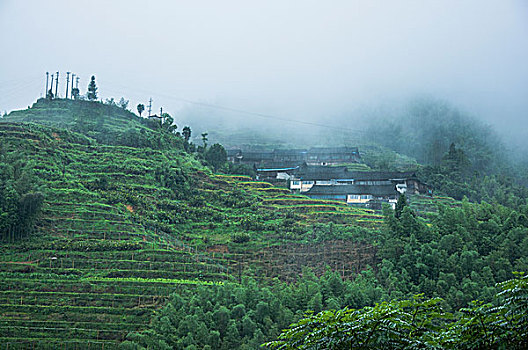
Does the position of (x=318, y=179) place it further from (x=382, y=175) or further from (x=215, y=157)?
(x=215, y=157)

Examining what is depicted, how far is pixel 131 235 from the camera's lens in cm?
2638

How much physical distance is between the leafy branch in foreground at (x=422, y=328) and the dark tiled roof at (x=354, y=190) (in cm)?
3017

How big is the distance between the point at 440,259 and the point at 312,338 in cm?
1724

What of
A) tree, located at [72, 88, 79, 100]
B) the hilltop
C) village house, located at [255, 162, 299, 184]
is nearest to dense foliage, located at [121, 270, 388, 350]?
the hilltop

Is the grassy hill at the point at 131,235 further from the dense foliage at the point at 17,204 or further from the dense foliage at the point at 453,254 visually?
the dense foliage at the point at 453,254

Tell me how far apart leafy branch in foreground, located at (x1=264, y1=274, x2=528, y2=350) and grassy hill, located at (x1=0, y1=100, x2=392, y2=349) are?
15.6 meters

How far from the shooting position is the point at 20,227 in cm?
2488

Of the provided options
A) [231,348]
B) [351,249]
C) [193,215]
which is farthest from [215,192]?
[231,348]

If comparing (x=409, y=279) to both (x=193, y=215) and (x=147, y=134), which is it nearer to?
(x=193, y=215)

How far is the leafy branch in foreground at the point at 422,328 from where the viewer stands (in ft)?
14.0

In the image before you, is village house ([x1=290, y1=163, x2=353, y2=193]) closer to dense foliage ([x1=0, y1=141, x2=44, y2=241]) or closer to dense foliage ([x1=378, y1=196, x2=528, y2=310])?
dense foliage ([x1=378, y1=196, x2=528, y2=310])

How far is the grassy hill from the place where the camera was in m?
20.4

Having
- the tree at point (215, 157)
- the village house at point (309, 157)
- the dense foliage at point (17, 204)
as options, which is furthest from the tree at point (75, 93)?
the dense foliage at point (17, 204)

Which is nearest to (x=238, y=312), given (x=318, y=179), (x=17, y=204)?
(x=17, y=204)
